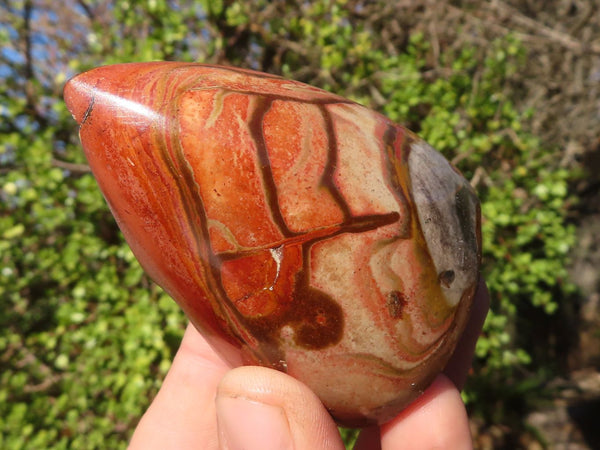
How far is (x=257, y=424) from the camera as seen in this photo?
0.91 metres

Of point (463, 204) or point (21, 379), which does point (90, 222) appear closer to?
point (21, 379)

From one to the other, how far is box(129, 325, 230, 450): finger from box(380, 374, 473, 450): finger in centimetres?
59

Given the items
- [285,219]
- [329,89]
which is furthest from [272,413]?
[329,89]

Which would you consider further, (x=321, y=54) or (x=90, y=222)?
(x=321, y=54)

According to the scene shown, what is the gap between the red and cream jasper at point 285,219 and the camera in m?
0.86

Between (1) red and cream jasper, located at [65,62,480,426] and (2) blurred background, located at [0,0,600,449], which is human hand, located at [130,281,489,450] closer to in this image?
(1) red and cream jasper, located at [65,62,480,426]

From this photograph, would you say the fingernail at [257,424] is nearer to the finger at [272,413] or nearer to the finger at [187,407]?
the finger at [272,413]

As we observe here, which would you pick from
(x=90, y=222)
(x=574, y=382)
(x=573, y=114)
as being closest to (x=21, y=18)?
(x=90, y=222)

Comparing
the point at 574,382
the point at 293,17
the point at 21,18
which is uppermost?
the point at 293,17

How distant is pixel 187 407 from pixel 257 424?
0.59m

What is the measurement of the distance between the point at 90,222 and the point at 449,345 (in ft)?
5.84

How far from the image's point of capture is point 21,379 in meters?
2.17

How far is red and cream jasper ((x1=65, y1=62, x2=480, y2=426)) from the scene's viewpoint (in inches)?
34.0

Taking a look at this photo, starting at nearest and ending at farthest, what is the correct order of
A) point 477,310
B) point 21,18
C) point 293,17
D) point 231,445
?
point 231,445 → point 477,310 → point 293,17 → point 21,18
